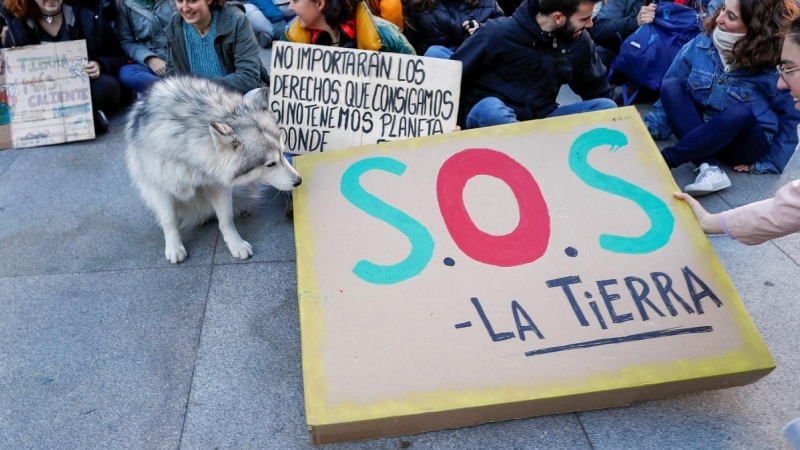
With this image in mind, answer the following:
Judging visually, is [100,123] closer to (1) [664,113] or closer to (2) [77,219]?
(2) [77,219]

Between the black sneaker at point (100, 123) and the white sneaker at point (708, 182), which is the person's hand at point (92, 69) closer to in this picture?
the black sneaker at point (100, 123)

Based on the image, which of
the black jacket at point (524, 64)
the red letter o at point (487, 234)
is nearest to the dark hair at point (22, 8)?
the black jacket at point (524, 64)

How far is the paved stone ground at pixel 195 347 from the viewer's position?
2.12m

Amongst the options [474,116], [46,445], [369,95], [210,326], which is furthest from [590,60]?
[46,445]

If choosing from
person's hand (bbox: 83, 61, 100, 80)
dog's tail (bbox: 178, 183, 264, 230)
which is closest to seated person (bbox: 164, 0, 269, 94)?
dog's tail (bbox: 178, 183, 264, 230)

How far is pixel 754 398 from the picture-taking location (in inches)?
86.4

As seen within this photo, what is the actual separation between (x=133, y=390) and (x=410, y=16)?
359 centimetres

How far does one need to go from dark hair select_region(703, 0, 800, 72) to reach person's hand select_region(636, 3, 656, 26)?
114 centimetres

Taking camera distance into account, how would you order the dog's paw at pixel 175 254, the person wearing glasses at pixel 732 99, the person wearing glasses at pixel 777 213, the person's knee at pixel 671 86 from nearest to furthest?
the person wearing glasses at pixel 777 213 → the dog's paw at pixel 175 254 → the person wearing glasses at pixel 732 99 → the person's knee at pixel 671 86

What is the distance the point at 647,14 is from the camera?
4496mm

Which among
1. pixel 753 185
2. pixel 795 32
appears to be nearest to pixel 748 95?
pixel 753 185

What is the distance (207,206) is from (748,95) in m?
3.37

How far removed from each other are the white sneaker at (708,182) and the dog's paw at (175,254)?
2974mm

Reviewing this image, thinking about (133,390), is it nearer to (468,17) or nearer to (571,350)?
(571,350)
